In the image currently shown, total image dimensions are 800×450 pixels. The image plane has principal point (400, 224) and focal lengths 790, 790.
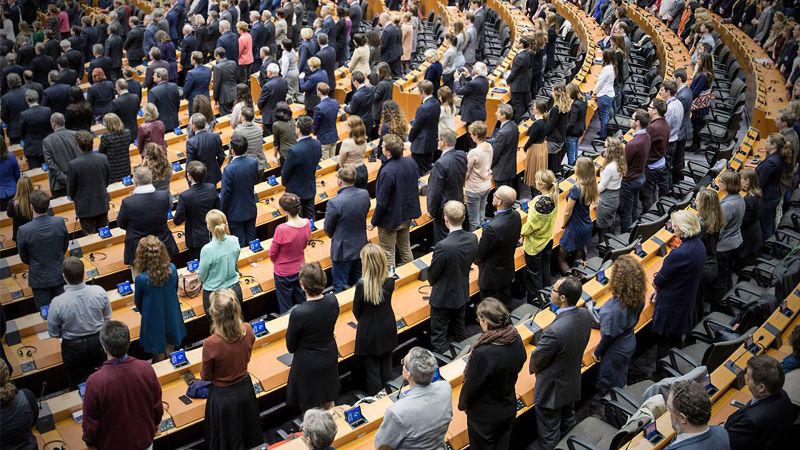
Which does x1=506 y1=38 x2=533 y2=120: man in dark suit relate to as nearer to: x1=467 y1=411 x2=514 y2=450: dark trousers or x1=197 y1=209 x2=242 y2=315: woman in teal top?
x1=197 y1=209 x2=242 y2=315: woman in teal top

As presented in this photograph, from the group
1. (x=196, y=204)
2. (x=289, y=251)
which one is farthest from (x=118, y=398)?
(x=196, y=204)

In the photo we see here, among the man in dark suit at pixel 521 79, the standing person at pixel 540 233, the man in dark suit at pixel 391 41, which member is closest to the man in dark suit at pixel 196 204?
the standing person at pixel 540 233

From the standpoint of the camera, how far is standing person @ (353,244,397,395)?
630 cm

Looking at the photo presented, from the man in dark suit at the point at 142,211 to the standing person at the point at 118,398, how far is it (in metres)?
2.70

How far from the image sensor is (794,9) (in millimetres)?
18641

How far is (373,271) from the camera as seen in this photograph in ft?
20.7

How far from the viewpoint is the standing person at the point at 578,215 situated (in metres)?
8.26

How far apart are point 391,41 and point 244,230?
308 inches

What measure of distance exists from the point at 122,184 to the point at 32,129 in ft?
7.39

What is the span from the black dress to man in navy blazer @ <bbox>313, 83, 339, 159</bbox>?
5.26 meters

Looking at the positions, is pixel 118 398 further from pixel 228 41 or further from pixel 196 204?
pixel 228 41

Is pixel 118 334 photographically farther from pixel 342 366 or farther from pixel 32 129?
pixel 32 129

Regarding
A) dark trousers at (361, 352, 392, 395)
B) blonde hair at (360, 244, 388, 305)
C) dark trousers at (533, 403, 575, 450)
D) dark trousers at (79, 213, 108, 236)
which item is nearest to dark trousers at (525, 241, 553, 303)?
dark trousers at (361, 352, 392, 395)

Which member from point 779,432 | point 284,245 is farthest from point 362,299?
point 779,432
